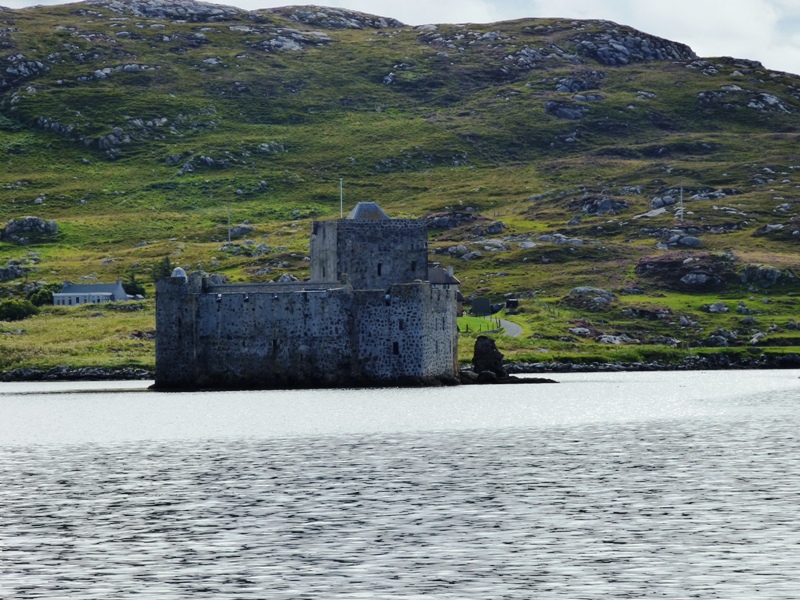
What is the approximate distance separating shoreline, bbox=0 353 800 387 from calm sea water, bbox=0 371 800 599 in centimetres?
2780

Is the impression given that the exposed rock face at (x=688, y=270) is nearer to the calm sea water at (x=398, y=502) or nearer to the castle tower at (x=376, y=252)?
the castle tower at (x=376, y=252)

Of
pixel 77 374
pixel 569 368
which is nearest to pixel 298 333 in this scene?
pixel 77 374

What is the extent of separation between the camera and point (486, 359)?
3809 inches

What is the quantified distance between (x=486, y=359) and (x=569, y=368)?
1736cm

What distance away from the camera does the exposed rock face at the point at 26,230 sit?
606 feet

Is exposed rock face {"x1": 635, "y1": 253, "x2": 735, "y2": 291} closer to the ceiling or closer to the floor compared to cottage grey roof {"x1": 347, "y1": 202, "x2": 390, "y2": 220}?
closer to the floor

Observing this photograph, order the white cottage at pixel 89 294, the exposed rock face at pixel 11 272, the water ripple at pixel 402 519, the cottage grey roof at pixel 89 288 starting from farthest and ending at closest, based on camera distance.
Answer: the exposed rock face at pixel 11 272 < the cottage grey roof at pixel 89 288 < the white cottage at pixel 89 294 < the water ripple at pixel 402 519

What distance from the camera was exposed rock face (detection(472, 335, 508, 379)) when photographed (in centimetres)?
9638

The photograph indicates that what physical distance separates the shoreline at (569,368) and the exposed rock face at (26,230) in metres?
85.2

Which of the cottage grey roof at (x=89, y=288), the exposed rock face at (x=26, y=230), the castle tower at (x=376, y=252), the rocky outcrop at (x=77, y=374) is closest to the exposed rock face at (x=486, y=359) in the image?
the castle tower at (x=376, y=252)

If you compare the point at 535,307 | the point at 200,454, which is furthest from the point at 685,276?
the point at 200,454

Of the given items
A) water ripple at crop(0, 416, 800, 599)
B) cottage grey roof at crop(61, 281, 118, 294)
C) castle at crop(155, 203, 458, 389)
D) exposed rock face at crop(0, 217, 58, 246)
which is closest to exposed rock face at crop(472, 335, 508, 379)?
castle at crop(155, 203, 458, 389)

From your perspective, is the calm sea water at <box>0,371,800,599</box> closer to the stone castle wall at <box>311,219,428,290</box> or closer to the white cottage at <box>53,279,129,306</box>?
the stone castle wall at <box>311,219,428,290</box>

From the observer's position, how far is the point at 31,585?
26.6m
